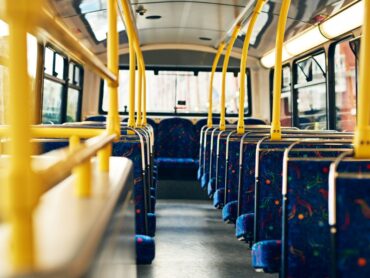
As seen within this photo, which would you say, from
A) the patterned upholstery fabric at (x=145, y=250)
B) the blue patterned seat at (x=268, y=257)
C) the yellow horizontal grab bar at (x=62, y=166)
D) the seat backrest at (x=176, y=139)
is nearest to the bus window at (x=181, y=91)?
the seat backrest at (x=176, y=139)

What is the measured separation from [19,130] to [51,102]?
477 centimetres

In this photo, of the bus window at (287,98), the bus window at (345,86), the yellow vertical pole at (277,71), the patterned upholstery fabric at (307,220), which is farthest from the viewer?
the bus window at (287,98)

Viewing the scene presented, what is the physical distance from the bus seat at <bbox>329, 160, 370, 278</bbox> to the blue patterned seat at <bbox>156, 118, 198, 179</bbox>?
593 cm

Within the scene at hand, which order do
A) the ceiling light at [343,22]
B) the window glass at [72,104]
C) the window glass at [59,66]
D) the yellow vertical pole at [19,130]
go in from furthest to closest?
1. the window glass at [72,104]
2. the window glass at [59,66]
3. the ceiling light at [343,22]
4. the yellow vertical pole at [19,130]

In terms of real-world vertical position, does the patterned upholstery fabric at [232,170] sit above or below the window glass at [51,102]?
below

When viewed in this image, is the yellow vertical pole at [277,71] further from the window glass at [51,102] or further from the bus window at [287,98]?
the bus window at [287,98]

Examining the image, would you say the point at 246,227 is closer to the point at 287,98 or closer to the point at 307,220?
the point at 307,220

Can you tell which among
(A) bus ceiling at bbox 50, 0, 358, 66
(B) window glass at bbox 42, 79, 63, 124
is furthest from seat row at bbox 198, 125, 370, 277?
(B) window glass at bbox 42, 79, 63, 124

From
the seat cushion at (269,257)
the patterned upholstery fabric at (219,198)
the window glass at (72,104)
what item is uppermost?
the window glass at (72,104)

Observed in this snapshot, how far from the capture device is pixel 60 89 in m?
5.72

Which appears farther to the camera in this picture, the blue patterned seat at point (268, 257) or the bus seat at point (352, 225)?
the blue patterned seat at point (268, 257)

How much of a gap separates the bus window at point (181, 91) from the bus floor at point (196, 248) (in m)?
2.37

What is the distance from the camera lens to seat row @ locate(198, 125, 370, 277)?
169cm

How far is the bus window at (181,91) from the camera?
26.5 feet
